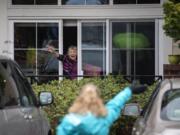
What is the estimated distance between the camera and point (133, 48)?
14.6m

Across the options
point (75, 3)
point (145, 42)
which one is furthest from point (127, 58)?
point (75, 3)

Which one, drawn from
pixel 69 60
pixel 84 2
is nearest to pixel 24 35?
pixel 69 60

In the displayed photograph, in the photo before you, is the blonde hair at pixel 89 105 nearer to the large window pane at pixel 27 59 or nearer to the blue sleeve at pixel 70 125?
the blue sleeve at pixel 70 125

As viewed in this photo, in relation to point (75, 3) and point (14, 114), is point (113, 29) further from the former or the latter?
point (14, 114)

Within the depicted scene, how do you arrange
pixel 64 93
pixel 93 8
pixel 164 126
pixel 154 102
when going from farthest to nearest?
pixel 93 8, pixel 64 93, pixel 154 102, pixel 164 126

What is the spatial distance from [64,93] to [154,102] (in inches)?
196

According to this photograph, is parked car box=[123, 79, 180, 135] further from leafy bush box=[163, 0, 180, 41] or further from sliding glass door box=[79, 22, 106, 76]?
sliding glass door box=[79, 22, 106, 76]

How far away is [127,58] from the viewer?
48.0 feet

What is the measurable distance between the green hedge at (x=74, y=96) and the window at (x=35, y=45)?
279 cm

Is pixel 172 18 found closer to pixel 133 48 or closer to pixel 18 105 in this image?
pixel 133 48

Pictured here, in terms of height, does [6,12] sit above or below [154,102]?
above

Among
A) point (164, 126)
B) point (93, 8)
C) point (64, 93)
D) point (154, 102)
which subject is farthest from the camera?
point (93, 8)

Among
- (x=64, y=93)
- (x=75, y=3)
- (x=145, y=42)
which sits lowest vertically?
(x=64, y=93)

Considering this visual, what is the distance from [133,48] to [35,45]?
2.29 meters
